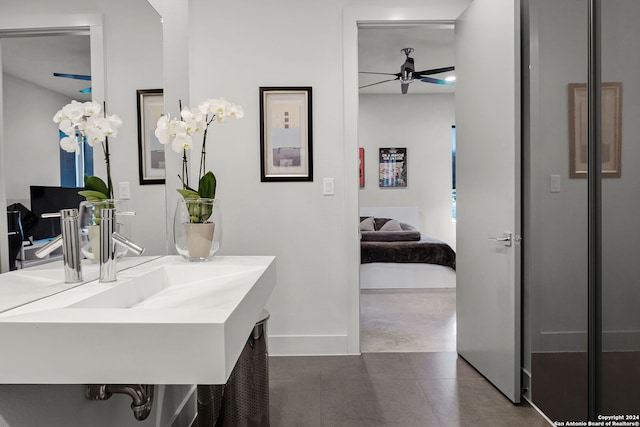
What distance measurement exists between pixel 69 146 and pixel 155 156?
1.74 feet

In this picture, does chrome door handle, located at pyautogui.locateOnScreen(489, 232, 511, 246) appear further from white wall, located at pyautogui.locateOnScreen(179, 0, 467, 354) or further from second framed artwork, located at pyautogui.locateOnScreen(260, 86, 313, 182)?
second framed artwork, located at pyautogui.locateOnScreen(260, 86, 313, 182)

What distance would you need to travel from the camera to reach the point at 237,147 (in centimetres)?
284

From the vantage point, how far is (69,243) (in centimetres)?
112

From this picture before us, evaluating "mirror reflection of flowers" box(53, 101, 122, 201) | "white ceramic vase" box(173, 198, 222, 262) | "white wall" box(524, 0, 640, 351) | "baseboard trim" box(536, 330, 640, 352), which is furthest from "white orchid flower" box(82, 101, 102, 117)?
"baseboard trim" box(536, 330, 640, 352)

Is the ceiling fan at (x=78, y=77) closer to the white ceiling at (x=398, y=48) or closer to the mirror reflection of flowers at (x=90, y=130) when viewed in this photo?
the mirror reflection of flowers at (x=90, y=130)

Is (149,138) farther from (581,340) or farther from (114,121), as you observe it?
(581,340)

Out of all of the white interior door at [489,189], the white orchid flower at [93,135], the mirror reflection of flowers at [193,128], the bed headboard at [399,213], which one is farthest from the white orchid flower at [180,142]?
the bed headboard at [399,213]

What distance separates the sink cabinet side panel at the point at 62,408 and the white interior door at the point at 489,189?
1768 millimetres

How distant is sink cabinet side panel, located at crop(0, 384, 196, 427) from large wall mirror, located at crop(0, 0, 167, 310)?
298mm

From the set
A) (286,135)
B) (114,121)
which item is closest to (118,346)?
(114,121)

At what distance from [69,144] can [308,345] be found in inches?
83.9

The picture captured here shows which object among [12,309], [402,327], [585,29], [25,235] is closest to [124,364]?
[12,309]

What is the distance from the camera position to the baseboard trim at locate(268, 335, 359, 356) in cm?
283

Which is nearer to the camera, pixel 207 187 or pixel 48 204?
pixel 48 204
